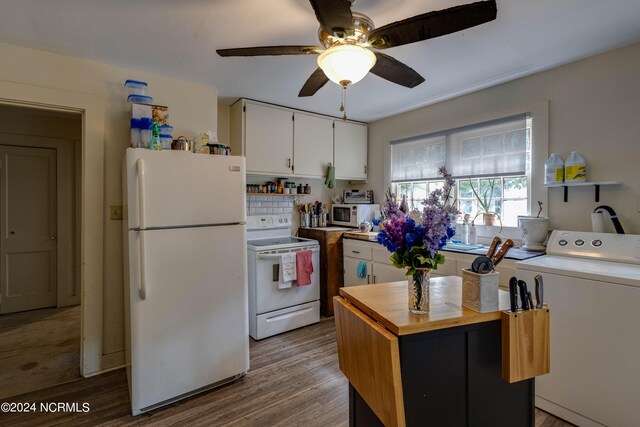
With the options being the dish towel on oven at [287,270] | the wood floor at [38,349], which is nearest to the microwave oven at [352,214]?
the dish towel on oven at [287,270]

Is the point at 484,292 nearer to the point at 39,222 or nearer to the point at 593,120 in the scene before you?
the point at 593,120

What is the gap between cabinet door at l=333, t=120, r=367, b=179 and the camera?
384 centimetres

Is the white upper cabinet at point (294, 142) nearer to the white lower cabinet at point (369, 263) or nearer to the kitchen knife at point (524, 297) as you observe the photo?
the white lower cabinet at point (369, 263)

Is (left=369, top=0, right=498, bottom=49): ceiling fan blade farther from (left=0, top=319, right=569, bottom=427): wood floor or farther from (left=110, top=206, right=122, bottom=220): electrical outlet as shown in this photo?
(left=110, top=206, right=122, bottom=220): electrical outlet

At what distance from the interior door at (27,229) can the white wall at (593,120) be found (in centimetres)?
511

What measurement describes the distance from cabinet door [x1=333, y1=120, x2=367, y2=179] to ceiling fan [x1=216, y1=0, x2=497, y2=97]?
6.77 ft

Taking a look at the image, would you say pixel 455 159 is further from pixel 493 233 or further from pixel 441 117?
pixel 493 233

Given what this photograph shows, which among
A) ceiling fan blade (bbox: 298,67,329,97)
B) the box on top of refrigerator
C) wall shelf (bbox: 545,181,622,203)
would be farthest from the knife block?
the box on top of refrigerator

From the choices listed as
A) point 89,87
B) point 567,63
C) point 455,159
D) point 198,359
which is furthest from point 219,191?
point 567,63

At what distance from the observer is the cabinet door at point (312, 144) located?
351 centimetres

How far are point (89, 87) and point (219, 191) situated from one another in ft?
4.32

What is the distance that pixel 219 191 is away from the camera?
2189 millimetres

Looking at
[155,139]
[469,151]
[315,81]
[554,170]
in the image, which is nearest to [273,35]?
[315,81]

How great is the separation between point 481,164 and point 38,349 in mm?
4395
